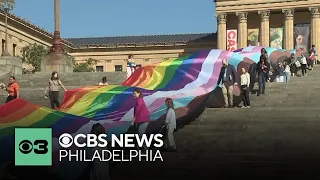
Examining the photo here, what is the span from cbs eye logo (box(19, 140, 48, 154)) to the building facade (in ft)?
175

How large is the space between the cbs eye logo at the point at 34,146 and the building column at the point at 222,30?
58618 mm

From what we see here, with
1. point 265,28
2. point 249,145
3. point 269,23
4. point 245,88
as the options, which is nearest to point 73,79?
point 245,88

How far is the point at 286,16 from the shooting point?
6569cm

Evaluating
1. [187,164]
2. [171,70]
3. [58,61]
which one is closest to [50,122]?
[187,164]

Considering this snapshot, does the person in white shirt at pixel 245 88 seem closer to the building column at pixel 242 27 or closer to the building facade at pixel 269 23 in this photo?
the building facade at pixel 269 23

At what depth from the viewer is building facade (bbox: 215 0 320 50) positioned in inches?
2534

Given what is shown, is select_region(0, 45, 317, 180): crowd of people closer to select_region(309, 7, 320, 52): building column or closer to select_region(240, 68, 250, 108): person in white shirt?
select_region(240, 68, 250, 108): person in white shirt

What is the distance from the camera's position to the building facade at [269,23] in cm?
6438

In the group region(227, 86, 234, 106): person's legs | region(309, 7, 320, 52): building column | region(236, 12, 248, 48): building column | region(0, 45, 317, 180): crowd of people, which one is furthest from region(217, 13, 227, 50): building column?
region(227, 86, 234, 106): person's legs

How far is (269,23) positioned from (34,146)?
60333 millimetres

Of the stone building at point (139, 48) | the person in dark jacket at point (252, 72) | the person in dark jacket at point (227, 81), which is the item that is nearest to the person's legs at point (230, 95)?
the person in dark jacket at point (227, 81)

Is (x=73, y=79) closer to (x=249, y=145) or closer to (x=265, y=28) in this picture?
(x=249, y=145)

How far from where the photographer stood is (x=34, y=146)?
10.3m

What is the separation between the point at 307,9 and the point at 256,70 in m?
47.1
